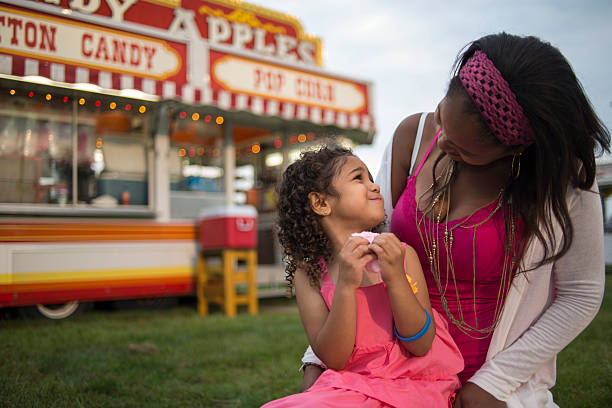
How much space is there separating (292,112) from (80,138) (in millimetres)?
2463

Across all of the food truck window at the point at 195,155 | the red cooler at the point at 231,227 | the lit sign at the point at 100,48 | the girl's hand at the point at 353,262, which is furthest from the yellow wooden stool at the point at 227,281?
the girl's hand at the point at 353,262

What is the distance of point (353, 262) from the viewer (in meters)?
1.22

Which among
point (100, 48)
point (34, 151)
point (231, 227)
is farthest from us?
point (231, 227)

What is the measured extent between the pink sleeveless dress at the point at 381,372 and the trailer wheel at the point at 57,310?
4.67 meters

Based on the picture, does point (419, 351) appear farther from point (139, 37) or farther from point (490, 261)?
point (139, 37)

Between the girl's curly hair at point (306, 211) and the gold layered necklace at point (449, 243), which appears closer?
the gold layered necklace at point (449, 243)

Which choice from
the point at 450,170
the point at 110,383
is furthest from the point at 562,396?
the point at 110,383

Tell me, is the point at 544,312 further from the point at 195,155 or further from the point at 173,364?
the point at 195,155

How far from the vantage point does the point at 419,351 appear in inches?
49.9

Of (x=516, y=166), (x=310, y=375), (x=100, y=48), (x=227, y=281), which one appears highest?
(x=100, y=48)

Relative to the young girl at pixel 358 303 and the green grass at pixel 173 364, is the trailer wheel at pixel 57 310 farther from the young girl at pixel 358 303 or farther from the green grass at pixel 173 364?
the young girl at pixel 358 303

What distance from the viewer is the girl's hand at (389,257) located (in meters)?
1.22

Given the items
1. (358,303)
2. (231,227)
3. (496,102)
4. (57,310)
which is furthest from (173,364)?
(57,310)

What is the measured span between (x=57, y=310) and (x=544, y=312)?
516 cm
